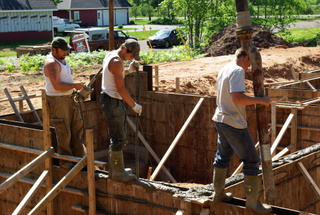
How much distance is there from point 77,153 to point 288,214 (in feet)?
12.0

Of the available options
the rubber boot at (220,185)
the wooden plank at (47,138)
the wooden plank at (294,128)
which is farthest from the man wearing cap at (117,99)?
the wooden plank at (294,128)

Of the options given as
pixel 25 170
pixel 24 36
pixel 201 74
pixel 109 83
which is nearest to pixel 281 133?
pixel 109 83

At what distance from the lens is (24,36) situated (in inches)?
1716

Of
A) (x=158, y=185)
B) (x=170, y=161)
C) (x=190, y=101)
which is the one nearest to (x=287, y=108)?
(x=190, y=101)

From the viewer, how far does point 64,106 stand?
8141 millimetres

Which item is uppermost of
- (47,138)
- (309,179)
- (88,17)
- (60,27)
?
(88,17)

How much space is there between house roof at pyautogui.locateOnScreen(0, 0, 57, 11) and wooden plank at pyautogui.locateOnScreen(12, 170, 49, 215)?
35276 millimetres

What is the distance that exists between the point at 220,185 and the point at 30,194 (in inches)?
113

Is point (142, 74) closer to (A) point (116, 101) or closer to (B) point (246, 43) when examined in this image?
(A) point (116, 101)

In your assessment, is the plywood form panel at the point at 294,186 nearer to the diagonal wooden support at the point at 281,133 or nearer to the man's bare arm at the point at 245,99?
the diagonal wooden support at the point at 281,133

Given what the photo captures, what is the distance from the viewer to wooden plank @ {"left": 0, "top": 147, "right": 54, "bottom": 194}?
25.0ft

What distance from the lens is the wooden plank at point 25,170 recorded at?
7.62 meters

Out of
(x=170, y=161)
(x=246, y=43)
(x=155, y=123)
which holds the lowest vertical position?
(x=170, y=161)

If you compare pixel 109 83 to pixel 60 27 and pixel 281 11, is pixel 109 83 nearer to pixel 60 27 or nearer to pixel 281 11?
pixel 281 11
